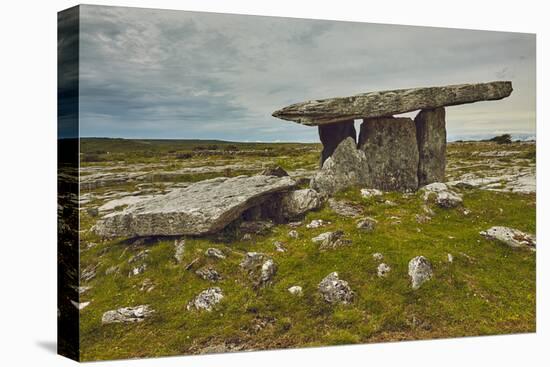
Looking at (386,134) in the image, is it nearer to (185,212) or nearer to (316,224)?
(316,224)

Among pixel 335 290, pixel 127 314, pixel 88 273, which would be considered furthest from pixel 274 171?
pixel 88 273

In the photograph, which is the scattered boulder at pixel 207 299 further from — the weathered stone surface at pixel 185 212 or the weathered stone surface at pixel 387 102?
the weathered stone surface at pixel 387 102

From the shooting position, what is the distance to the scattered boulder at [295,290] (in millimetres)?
21600

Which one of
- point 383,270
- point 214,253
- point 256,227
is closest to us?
point 214,253

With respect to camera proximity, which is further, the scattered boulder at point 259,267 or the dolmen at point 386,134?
the dolmen at point 386,134

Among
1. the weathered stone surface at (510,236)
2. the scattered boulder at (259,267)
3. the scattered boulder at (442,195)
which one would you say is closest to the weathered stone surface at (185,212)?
the scattered boulder at (259,267)

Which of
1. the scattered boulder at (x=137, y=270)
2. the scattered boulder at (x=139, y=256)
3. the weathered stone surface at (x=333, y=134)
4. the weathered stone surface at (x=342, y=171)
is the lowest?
the scattered boulder at (x=137, y=270)

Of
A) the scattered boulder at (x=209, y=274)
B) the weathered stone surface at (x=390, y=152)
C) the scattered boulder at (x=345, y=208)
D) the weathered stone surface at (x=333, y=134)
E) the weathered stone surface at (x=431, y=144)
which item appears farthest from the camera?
the weathered stone surface at (x=431, y=144)

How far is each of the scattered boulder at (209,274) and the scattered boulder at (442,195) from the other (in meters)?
7.63

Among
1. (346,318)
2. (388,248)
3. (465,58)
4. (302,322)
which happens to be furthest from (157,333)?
(465,58)

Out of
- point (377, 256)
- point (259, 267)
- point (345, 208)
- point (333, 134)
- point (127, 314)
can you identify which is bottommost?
point (127, 314)

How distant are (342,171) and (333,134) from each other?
121 cm

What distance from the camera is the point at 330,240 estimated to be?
22594mm

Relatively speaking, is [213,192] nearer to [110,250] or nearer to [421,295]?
[110,250]
